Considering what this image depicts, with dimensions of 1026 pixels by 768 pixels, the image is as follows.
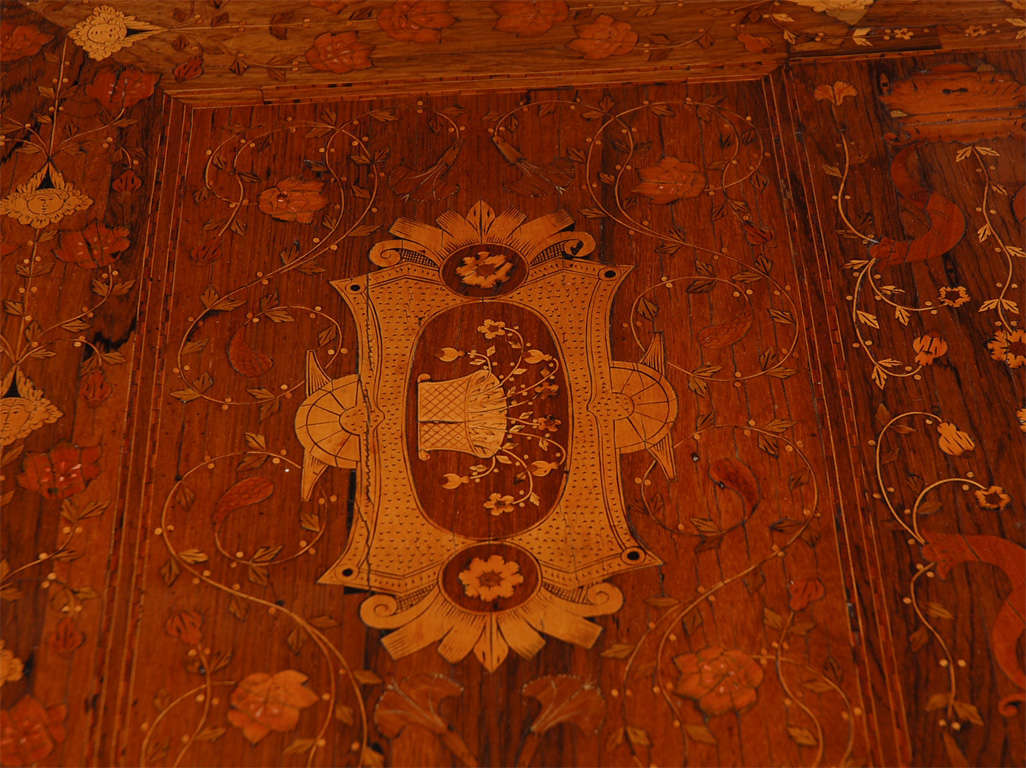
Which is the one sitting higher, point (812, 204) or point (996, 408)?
point (812, 204)

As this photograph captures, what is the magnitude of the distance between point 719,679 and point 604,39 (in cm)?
143

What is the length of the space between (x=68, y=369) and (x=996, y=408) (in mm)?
1789

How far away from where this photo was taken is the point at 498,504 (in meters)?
1.75

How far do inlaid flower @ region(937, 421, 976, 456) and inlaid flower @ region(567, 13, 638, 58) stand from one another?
1.09 m

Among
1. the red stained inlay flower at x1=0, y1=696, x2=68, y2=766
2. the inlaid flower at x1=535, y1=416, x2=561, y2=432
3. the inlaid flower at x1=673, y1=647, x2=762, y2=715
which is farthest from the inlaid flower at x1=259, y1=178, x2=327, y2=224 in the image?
the inlaid flower at x1=673, y1=647, x2=762, y2=715

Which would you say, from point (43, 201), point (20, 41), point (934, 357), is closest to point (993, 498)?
point (934, 357)

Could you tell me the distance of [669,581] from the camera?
1.68 m

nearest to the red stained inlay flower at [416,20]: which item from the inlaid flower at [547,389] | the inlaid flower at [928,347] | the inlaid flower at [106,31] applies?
the inlaid flower at [106,31]

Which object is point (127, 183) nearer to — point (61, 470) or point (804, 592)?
point (61, 470)

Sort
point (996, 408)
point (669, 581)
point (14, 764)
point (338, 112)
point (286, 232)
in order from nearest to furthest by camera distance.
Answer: point (14, 764) < point (669, 581) < point (996, 408) < point (286, 232) < point (338, 112)

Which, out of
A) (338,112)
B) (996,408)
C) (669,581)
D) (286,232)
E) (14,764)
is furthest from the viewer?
(338,112)

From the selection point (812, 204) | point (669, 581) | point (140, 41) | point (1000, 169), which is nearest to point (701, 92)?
point (812, 204)

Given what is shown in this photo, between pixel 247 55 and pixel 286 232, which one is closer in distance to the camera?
pixel 286 232

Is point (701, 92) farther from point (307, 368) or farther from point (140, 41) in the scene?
point (140, 41)
